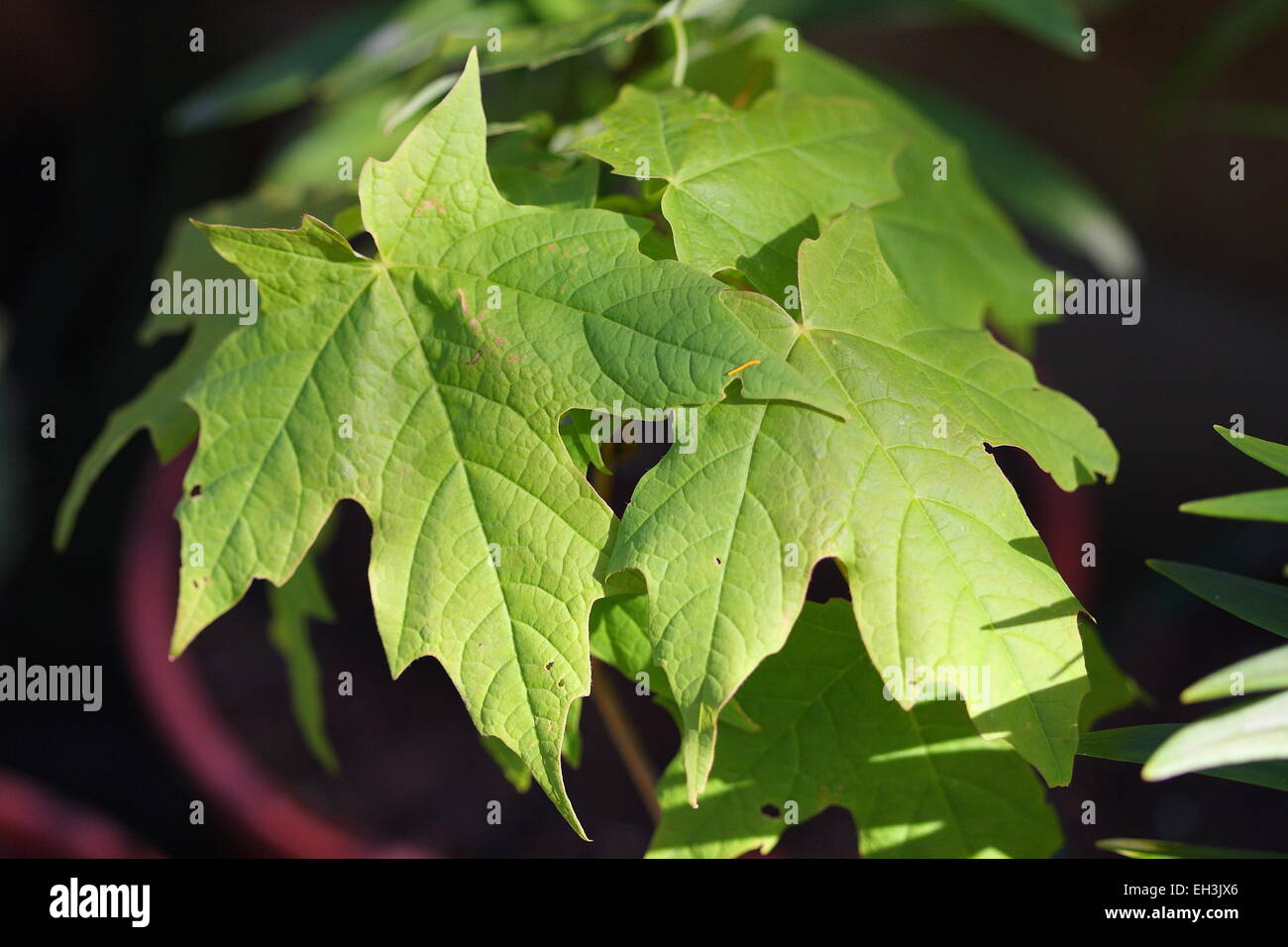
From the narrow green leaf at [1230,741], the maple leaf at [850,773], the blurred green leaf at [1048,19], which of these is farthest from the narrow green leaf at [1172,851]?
the blurred green leaf at [1048,19]

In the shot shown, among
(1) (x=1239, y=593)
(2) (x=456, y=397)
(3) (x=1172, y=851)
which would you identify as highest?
(2) (x=456, y=397)

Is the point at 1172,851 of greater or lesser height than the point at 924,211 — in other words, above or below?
below

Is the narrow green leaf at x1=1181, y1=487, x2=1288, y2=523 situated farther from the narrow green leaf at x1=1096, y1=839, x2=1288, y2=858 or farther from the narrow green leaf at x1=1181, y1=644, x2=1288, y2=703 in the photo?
the narrow green leaf at x1=1096, y1=839, x2=1288, y2=858

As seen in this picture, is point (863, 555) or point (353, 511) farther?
point (353, 511)

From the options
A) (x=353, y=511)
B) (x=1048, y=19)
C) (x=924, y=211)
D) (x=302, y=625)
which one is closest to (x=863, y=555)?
(x=924, y=211)

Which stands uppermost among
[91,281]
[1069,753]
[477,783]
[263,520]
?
[91,281]

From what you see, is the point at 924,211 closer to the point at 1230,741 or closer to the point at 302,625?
the point at 1230,741

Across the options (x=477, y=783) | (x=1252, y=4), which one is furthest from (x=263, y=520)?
(x=1252, y=4)

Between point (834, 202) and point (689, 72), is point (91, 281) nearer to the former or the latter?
point (689, 72)
